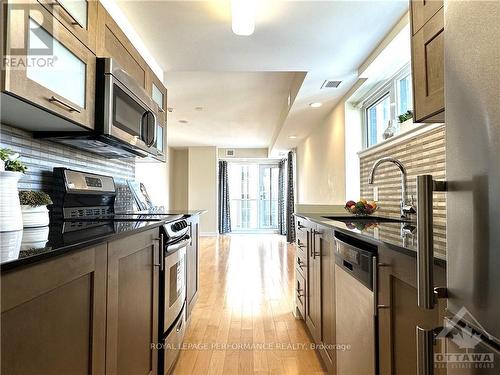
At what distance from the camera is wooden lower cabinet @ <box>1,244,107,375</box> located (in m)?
0.59

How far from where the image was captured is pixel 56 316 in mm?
726

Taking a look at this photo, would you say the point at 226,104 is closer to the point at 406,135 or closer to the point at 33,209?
the point at 406,135

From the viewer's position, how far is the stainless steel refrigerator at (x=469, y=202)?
479 mm

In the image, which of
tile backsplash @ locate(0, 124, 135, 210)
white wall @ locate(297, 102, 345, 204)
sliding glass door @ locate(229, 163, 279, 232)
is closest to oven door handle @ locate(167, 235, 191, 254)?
tile backsplash @ locate(0, 124, 135, 210)

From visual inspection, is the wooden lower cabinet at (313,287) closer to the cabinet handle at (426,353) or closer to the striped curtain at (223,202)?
the cabinet handle at (426,353)

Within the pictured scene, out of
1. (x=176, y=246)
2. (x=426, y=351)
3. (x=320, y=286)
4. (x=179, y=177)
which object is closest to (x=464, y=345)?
(x=426, y=351)

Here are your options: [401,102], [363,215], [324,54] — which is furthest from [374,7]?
[363,215]

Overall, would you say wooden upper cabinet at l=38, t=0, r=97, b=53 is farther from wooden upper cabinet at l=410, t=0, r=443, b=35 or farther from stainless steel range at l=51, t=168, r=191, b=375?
wooden upper cabinet at l=410, t=0, r=443, b=35

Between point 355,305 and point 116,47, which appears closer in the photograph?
point 355,305

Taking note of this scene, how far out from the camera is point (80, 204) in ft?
5.93

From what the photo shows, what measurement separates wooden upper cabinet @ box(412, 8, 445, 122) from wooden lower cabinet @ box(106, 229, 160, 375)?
1404 millimetres

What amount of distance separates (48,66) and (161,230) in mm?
886

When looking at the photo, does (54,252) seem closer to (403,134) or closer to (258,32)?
(258,32)

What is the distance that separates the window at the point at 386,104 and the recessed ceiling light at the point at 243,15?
52.6 inches
